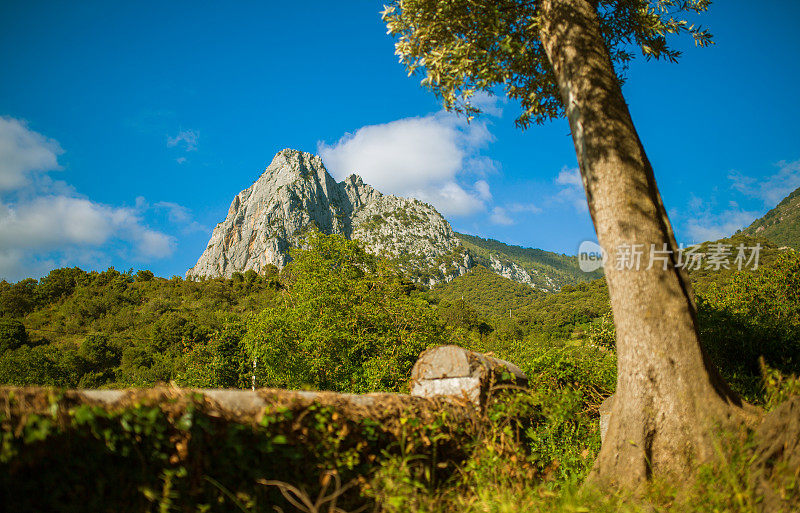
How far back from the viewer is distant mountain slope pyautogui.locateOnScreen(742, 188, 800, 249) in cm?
5763

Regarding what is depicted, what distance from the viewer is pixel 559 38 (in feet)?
16.2

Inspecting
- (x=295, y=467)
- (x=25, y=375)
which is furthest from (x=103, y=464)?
(x=25, y=375)

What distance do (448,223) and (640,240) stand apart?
125882mm

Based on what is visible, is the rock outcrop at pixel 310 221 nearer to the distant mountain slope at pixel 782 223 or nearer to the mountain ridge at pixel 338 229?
the mountain ridge at pixel 338 229

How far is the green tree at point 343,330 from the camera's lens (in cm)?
1352

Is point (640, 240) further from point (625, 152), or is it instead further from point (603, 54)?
point (603, 54)

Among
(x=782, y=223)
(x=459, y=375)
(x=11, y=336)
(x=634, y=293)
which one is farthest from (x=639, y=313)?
(x=782, y=223)

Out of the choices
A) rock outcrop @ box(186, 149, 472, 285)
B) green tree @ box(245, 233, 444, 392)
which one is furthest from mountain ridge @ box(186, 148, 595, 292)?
green tree @ box(245, 233, 444, 392)

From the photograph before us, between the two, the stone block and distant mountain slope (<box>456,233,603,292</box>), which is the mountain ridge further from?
the stone block

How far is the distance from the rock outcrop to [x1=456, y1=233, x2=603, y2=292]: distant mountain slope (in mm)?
12904

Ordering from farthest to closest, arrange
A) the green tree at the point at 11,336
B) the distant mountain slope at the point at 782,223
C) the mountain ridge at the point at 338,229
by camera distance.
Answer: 1. the mountain ridge at the point at 338,229
2. the distant mountain slope at the point at 782,223
3. the green tree at the point at 11,336

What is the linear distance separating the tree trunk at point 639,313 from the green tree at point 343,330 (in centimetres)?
883

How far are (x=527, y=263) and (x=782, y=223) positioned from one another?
70.8 meters

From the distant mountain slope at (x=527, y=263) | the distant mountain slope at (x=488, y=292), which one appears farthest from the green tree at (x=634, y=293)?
the distant mountain slope at (x=527, y=263)
